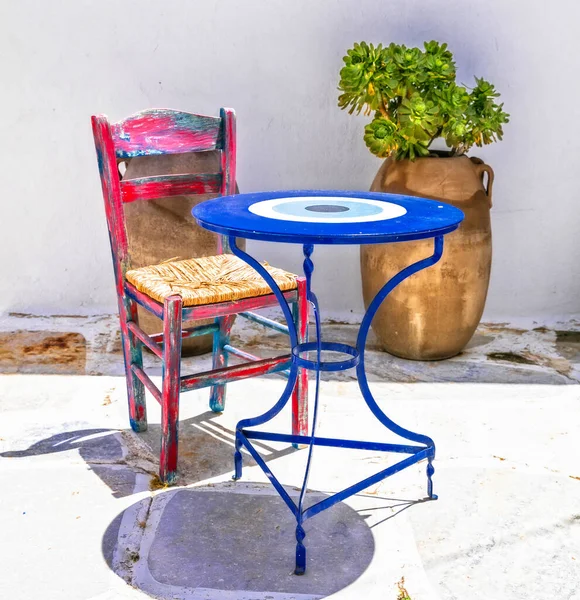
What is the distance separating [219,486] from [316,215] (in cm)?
90

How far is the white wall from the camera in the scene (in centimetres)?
395

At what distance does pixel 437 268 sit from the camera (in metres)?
3.50

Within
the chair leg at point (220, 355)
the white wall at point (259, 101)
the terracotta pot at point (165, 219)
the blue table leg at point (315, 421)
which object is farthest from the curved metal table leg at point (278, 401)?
the white wall at point (259, 101)

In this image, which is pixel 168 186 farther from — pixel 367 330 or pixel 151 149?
pixel 367 330

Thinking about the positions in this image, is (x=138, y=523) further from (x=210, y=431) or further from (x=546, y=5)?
(x=546, y=5)

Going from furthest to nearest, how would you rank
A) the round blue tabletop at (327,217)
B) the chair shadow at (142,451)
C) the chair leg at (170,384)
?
the chair shadow at (142,451) < the chair leg at (170,384) < the round blue tabletop at (327,217)

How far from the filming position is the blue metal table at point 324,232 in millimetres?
1988

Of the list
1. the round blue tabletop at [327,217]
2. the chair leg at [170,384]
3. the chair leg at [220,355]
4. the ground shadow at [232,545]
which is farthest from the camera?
the chair leg at [220,355]

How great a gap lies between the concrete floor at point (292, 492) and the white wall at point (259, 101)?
747 millimetres

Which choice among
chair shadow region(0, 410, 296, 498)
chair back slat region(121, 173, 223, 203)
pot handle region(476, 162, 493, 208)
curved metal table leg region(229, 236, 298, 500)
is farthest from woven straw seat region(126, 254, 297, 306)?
pot handle region(476, 162, 493, 208)

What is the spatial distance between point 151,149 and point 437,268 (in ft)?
4.37

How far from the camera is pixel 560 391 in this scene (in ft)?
11.0

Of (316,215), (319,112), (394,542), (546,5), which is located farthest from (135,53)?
(394,542)

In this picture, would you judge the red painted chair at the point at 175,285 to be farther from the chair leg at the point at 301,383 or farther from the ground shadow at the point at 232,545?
the ground shadow at the point at 232,545
